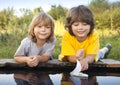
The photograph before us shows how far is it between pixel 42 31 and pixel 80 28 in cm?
30

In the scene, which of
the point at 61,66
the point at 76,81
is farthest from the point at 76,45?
the point at 76,81

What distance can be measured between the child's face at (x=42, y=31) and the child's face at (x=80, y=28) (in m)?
0.20

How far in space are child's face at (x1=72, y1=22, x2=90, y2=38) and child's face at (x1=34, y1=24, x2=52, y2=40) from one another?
0.20 metres

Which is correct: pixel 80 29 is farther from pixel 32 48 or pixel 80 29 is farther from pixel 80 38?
pixel 32 48

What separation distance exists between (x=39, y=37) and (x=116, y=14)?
5700 mm

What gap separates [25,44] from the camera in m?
3.06

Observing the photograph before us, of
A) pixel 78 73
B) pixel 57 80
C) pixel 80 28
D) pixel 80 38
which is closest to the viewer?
pixel 57 80

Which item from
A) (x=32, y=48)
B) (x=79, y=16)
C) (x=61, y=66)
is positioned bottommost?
(x=61, y=66)

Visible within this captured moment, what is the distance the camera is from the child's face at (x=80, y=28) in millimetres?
2819

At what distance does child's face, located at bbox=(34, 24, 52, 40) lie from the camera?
290 cm

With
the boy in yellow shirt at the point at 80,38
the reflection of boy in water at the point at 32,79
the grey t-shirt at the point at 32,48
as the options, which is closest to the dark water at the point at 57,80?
the reflection of boy in water at the point at 32,79

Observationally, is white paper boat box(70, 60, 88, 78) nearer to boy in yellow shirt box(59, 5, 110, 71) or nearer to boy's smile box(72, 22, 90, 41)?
boy in yellow shirt box(59, 5, 110, 71)

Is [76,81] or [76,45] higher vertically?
[76,45]

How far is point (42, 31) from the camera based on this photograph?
289 cm
